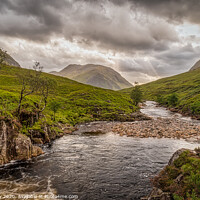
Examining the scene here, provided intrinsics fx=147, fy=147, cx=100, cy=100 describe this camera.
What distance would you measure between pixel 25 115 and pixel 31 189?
21545mm

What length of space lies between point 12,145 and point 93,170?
1444 centimetres

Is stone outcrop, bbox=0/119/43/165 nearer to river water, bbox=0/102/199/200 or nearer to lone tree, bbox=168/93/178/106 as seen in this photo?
river water, bbox=0/102/199/200

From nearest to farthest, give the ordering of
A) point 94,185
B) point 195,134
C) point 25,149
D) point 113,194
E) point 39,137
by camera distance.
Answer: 1. point 113,194
2. point 94,185
3. point 25,149
4. point 39,137
5. point 195,134

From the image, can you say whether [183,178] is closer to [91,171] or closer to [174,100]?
[91,171]

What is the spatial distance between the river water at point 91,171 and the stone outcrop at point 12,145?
1.45 meters

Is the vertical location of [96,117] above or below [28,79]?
below

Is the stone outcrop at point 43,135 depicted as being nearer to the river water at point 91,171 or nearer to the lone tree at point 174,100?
the river water at point 91,171

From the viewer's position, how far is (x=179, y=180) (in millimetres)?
13648

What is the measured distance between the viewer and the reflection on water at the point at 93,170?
17844 millimetres

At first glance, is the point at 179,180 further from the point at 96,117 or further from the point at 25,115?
the point at 96,117

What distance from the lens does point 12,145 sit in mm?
25062

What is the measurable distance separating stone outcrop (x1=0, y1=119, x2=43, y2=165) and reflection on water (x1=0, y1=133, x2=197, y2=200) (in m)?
1.85

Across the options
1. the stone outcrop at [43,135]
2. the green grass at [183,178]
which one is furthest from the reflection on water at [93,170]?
the green grass at [183,178]

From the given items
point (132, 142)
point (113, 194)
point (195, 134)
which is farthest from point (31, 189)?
point (195, 134)
